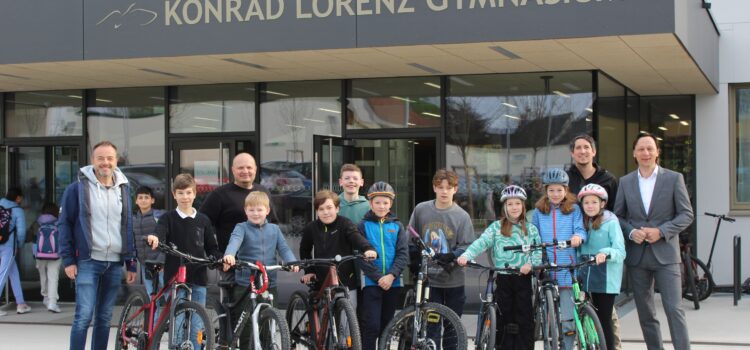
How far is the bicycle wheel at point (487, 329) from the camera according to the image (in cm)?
708

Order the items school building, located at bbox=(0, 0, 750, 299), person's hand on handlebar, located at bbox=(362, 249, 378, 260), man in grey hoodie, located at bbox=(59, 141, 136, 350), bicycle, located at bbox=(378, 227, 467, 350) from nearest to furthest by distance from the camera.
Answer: bicycle, located at bbox=(378, 227, 467, 350) → person's hand on handlebar, located at bbox=(362, 249, 378, 260) → man in grey hoodie, located at bbox=(59, 141, 136, 350) → school building, located at bbox=(0, 0, 750, 299)

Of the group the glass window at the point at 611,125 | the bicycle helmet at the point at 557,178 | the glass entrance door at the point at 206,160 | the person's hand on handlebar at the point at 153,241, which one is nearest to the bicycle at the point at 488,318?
the bicycle helmet at the point at 557,178

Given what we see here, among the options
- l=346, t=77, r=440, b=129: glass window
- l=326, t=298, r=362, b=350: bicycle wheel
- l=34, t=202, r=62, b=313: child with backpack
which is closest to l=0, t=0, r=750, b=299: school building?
l=346, t=77, r=440, b=129: glass window

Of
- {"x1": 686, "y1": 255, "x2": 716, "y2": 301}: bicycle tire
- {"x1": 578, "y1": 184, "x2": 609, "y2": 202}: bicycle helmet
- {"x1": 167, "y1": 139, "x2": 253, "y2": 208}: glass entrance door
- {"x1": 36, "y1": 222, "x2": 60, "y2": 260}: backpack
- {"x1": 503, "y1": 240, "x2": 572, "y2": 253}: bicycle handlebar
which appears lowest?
{"x1": 686, "y1": 255, "x2": 716, "y2": 301}: bicycle tire

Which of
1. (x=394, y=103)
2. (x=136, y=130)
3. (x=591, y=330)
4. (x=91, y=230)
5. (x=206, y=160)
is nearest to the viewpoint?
(x=591, y=330)

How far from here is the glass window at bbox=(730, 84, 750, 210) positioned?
13953 millimetres

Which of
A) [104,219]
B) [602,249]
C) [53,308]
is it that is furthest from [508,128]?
[53,308]

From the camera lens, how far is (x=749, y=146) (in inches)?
551

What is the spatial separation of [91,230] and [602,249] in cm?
388

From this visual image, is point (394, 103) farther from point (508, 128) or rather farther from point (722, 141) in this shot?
point (722, 141)

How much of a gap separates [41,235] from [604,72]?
706 centimetres

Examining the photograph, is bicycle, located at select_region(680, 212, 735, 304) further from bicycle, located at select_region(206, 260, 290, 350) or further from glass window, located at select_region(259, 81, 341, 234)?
bicycle, located at select_region(206, 260, 290, 350)

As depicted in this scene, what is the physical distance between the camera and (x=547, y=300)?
704cm

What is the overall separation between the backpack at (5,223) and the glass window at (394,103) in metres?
4.25
